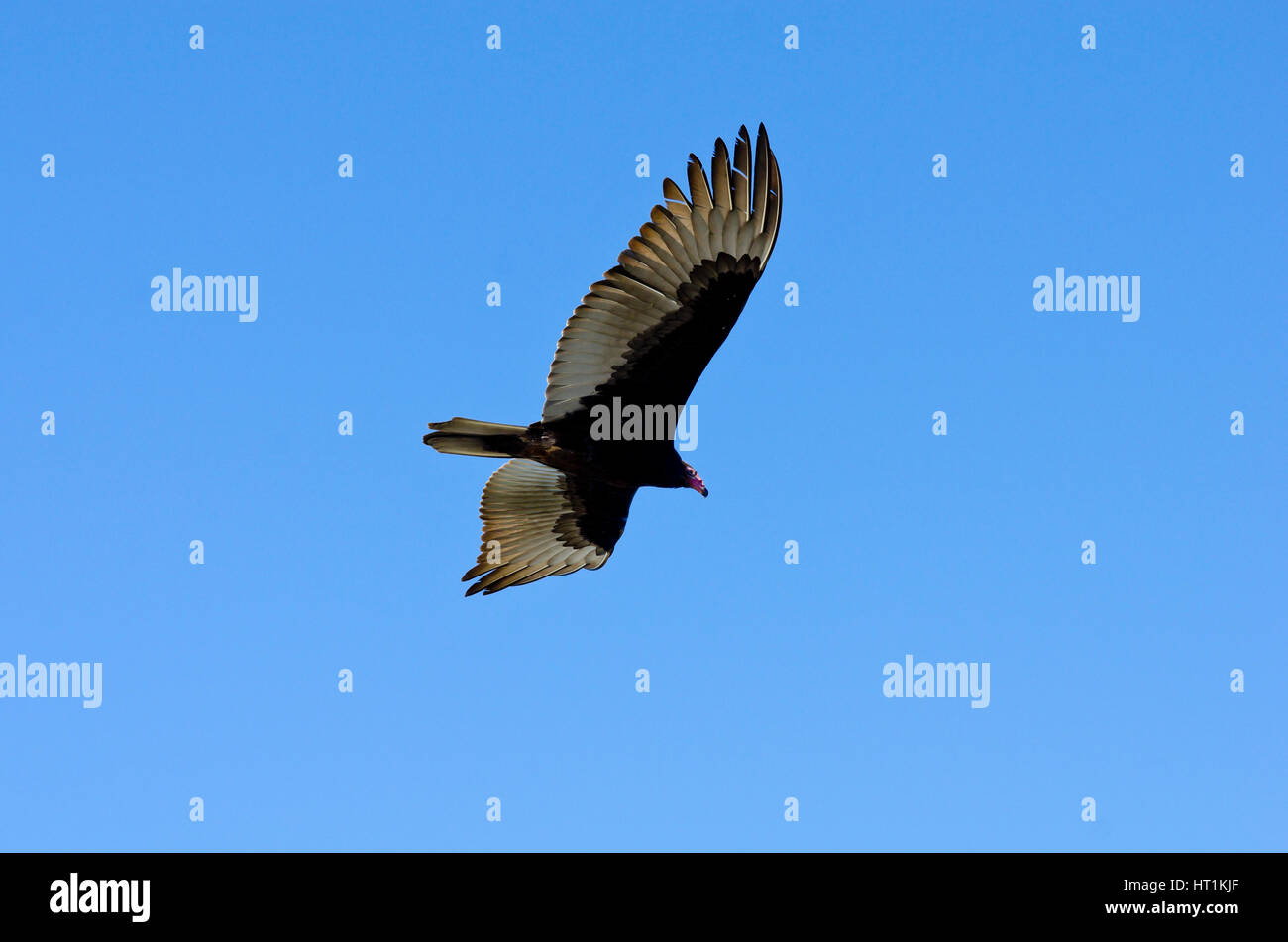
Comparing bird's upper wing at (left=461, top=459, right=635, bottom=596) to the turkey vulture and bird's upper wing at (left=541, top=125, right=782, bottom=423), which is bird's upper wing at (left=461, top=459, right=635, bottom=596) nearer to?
the turkey vulture

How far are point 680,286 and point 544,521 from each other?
127 inches

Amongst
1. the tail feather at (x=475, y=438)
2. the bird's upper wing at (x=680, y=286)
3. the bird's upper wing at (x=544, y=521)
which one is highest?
the bird's upper wing at (x=680, y=286)

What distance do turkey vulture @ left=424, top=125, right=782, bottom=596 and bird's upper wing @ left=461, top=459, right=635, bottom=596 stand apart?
0.01m

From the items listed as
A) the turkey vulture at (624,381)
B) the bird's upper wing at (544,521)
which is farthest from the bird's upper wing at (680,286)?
the bird's upper wing at (544,521)

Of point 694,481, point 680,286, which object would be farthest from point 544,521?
point 680,286

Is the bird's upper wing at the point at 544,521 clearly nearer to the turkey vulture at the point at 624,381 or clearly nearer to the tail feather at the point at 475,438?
the turkey vulture at the point at 624,381

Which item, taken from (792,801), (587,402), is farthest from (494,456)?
(792,801)

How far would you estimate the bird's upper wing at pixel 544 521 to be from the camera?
13.2 meters

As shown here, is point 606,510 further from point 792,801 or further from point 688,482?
point 792,801

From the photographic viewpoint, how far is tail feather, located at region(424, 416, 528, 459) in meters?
11.4

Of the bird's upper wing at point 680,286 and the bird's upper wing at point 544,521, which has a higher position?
the bird's upper wing at point 680,286

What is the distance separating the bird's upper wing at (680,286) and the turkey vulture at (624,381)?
0.01 m

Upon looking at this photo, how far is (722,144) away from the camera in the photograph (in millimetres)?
10734
